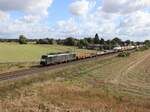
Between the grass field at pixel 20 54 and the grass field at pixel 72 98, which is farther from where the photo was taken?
the grass field at pixel 20 54

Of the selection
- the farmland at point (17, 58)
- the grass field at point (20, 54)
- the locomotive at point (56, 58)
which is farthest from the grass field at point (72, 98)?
the grass field at point (20, 54)

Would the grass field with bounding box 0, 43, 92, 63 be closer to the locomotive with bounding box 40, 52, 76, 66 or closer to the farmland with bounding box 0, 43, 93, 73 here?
the farmland with bounding box 0, 43, 93, 73

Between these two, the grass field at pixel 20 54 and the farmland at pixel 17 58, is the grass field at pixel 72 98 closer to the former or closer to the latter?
the farmland at pixel 17 58

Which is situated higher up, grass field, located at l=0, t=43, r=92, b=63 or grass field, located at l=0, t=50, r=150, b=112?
grass field, located at l=0, t=50, r=150, b=112

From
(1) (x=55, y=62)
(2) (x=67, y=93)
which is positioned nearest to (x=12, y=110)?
(2) (x=67, y=93)

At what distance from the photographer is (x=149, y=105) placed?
2572cm

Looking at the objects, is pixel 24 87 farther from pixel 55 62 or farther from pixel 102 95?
pixel 55 62

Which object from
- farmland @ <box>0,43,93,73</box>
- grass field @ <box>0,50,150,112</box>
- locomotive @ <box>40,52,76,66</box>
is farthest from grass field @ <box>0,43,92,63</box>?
grass field @ <box>0,50,150,112</box>

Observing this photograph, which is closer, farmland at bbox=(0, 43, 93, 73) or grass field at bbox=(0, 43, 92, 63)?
farmland at bbox=(0, 43, 93, 73)

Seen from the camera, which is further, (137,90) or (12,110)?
(137,90)

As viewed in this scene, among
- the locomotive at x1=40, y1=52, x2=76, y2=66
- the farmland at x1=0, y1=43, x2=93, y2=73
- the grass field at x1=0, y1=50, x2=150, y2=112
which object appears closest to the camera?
the grass field at x1=0, y1=50, x2=150, y2=112

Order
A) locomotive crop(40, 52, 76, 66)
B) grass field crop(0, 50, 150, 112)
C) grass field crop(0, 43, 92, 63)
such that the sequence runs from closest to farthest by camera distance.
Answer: grass field crop(0, 50, 150, 112) → locomotive crop(40, 52, 76, 66) → grass field crop(0, 43, 92, 63)

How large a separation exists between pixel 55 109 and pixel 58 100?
13.4 ft

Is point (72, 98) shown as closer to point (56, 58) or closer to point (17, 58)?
point (56, 58)
